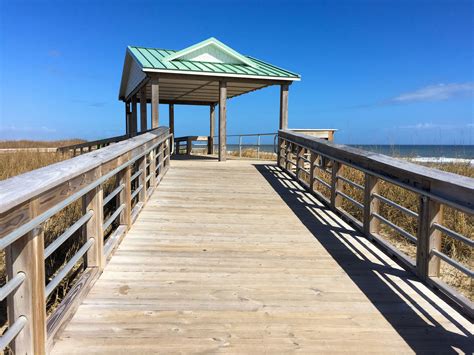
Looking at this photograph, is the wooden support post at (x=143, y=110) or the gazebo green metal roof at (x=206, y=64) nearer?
the gazebo green metal roof at (x=206, y=64)

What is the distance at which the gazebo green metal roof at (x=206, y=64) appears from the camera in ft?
35.4

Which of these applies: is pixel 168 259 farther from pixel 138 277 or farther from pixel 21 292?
pixel 21 292

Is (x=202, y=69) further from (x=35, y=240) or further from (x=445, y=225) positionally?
(x=35, y=240)

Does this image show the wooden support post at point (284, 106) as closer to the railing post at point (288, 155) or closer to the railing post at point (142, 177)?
the railing post at point (288, 155)

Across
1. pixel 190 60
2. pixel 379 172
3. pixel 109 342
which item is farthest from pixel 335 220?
pixel 190 60

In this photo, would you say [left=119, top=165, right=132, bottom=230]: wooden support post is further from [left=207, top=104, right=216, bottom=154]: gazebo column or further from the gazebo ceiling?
[left=207, top=104, right=216, bottom=154]: gazebo column

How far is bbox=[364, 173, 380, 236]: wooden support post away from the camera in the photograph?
15.4 feet

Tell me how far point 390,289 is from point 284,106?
28.7 ft

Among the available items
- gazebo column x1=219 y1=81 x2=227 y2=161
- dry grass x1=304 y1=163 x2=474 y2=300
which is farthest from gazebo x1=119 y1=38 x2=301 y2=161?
dry grass x1=304 y1=163 x2=474 y2=300

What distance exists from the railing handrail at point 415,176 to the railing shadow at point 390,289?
762 mm

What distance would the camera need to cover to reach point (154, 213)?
5719 mm

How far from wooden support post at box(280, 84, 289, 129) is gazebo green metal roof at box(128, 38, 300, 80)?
38 centimetres

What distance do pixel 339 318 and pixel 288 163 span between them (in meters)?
7.33

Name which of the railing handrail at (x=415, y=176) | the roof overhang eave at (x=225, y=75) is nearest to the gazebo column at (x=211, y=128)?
the roof overhang eave at (x=225, y=75)
